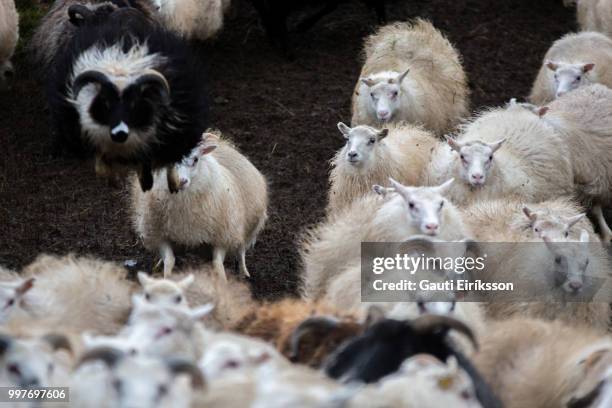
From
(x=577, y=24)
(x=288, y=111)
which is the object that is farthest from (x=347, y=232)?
(x=577, y=24)

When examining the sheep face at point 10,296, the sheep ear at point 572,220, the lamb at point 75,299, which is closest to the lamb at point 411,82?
the sheep ear at point 572,220

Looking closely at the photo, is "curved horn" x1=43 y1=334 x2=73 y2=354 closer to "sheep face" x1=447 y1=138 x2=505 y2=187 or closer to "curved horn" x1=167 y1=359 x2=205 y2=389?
"curved horn" x1=167 y1=359 x2=205 y2=389

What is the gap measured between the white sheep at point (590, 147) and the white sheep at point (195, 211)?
2575 mm

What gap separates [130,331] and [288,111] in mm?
6088

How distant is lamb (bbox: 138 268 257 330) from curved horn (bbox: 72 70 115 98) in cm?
120

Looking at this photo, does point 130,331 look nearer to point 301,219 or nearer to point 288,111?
point 301,219

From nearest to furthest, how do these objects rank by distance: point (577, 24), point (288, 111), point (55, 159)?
1. point (55, 159)
2. point (288, 111)
3. point (577, 24)

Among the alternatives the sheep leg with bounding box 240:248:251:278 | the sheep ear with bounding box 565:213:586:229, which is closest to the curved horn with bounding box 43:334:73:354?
the sheep ear with bounding box 565:213:586:229

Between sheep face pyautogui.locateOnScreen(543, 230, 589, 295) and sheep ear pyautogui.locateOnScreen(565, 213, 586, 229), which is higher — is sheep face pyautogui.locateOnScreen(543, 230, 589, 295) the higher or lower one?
the lower one

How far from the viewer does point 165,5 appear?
10.4m

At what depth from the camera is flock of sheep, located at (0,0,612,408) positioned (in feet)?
12.9

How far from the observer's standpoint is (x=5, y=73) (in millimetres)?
10375

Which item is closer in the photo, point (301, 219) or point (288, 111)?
point (301, 219)

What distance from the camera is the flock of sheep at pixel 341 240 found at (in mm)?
3936
